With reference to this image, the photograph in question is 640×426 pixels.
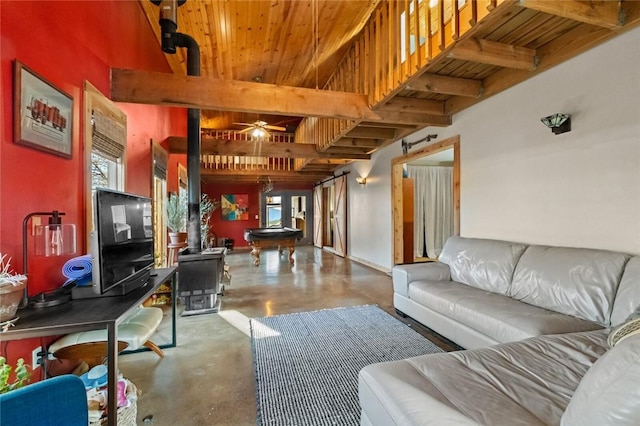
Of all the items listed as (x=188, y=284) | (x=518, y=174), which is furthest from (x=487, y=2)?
(x=188, y=284)

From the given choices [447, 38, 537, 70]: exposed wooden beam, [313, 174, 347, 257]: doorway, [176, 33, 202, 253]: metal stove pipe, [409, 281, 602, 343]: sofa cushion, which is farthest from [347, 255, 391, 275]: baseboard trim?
[447, 38, 537, 70]: exposed wooden beam

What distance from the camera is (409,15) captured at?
9.05ft

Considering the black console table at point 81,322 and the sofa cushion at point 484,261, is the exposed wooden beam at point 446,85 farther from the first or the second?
the black console table at point 81,322

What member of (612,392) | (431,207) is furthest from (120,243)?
(431,207)

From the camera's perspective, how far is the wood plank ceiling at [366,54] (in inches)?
86.7

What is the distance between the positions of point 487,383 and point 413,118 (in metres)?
3.31

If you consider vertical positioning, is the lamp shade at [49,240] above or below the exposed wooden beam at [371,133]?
below

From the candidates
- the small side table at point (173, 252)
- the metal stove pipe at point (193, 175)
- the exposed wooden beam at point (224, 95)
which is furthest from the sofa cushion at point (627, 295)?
the small side table at point (173, 252)

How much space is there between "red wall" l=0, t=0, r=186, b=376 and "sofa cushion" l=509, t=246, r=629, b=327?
359cm

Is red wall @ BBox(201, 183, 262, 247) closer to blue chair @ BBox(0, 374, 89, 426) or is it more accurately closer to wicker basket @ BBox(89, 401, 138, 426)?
wicker basket @ BBox(89, 401, 138, 426)

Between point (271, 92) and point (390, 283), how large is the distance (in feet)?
12.0

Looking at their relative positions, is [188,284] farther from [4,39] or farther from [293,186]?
[293,186]

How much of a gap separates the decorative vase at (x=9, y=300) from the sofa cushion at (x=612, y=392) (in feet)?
7.38

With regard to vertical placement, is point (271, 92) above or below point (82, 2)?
below
